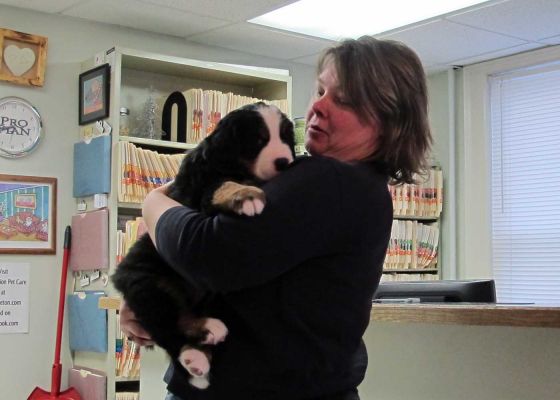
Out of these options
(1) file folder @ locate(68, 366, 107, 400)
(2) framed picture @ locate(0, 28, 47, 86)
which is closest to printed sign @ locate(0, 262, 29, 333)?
(1) file folder @ locate(68, 366, 107, 400)

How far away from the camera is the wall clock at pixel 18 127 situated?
4.01 meters

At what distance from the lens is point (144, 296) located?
1.26 metres

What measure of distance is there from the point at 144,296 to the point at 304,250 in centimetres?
28

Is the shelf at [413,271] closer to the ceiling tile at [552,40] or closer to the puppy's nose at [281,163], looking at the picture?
the ceiling tile at [552,40]

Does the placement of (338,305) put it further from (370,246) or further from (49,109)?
(49,109)

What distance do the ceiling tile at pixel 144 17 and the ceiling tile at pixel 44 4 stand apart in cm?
6

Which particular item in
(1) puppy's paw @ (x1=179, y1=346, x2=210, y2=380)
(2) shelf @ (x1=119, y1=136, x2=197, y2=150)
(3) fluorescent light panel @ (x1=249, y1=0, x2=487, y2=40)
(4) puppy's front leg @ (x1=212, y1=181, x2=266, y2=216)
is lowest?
(1) puppy's paw @ (x1=179, y1=346, x2=210, y2=380)

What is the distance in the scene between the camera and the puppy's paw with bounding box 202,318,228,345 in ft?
3.92

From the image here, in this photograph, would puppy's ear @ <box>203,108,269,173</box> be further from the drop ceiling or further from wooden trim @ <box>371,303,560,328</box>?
the drop ceiling

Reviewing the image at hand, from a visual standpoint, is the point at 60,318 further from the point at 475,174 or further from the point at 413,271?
the point at 475,174

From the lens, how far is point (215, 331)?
119 cm

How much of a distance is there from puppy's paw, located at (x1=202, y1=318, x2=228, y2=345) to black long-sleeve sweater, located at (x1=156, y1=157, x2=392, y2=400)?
16 mm

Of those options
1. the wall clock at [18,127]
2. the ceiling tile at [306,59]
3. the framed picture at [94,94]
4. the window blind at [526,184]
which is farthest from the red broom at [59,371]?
the window blind at [526,184]

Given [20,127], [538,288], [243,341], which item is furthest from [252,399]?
[538,288]
